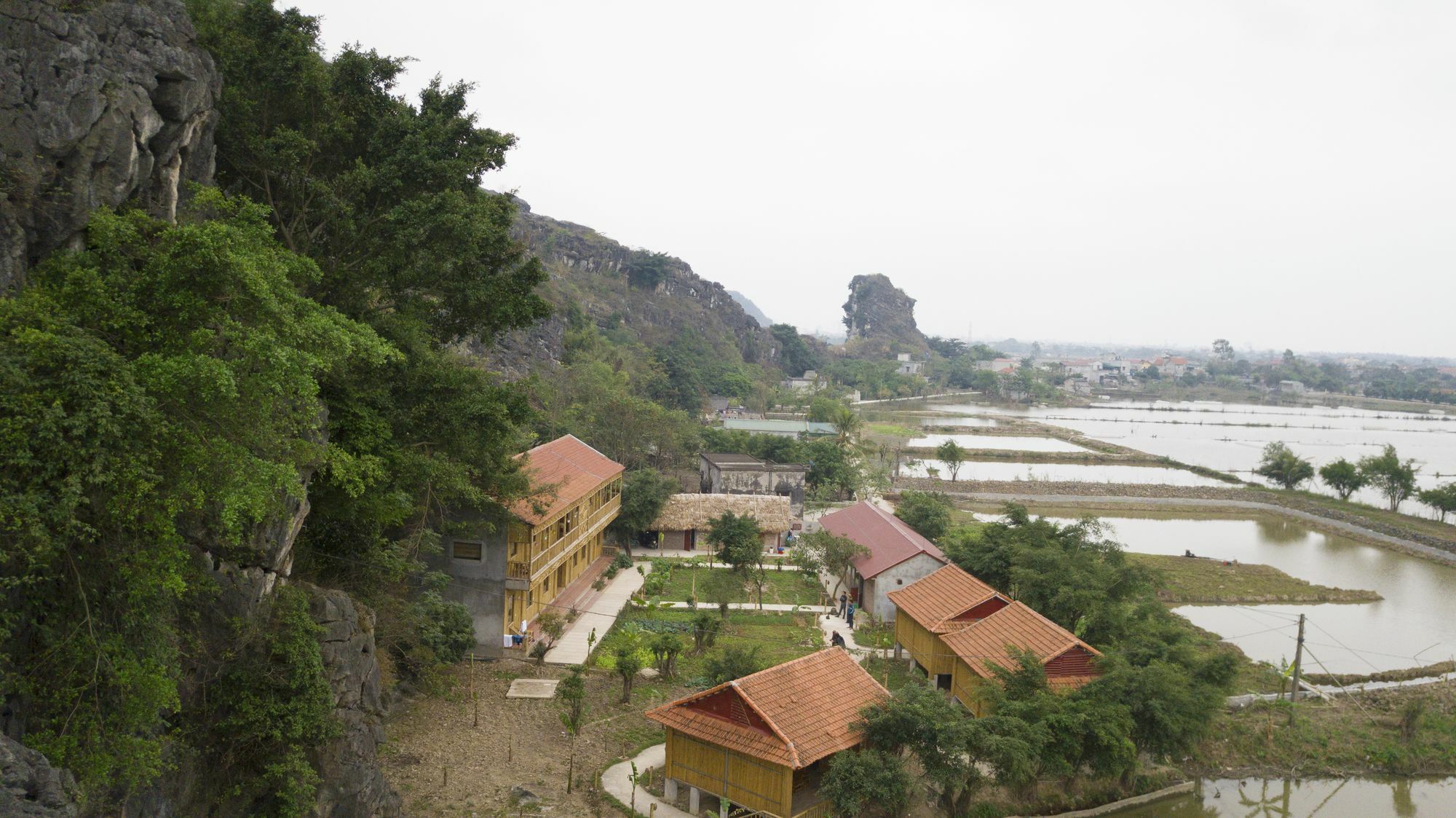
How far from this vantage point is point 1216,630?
80.6 ft

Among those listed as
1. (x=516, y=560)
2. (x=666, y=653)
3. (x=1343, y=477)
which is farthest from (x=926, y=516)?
(x=1343, y=477)

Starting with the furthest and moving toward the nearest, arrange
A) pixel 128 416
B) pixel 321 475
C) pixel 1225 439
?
pixel 1225 439
pixel 321 475
pixel 128 416

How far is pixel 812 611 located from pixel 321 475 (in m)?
13.9

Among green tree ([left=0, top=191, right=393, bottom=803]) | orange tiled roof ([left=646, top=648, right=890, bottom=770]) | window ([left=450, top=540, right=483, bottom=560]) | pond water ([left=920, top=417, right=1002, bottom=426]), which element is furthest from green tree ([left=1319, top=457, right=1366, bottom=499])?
green tree ([left=0, top=191, right=393, bottom=803])

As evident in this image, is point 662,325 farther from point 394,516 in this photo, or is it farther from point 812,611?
point 394,516

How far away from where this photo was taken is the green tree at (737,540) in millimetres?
25328

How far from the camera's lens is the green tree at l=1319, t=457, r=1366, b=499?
43469 millimetres

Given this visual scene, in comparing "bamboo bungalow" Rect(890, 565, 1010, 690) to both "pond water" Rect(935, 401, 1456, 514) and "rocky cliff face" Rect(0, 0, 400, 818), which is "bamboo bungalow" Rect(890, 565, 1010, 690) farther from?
"pond water" Rect(935, 401, 1456, 514)

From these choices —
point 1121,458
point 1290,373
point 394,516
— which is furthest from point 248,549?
point 1290,373

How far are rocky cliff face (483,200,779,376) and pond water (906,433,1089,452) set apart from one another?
24.6 metres

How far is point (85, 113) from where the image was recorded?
9188 mm

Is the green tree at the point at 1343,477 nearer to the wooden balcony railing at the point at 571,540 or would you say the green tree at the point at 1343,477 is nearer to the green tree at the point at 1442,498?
the green tree at the point at 1442,498

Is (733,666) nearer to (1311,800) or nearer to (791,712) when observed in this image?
(791,712)

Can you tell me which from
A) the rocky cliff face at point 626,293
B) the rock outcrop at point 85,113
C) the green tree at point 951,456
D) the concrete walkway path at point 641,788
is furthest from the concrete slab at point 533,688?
the rocky cliff face at point 626,293
